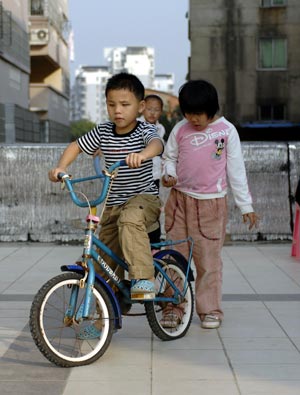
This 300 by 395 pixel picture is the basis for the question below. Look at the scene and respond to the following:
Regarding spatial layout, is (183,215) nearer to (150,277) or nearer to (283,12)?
A: (150,277)

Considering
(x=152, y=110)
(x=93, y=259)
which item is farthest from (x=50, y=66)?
(x=93, y=259)

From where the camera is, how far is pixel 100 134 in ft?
19.6

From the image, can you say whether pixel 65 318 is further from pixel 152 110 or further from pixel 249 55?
pixel 249 55

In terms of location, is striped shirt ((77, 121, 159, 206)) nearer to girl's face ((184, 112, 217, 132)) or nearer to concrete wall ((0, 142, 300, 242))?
girl's face ((184, 112, 217, 132))

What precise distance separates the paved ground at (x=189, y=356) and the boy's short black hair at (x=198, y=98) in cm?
161

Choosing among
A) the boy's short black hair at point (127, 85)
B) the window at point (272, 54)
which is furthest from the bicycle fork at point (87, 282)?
the window at point (272, 54)

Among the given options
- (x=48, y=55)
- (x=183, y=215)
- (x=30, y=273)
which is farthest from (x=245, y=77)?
(x=183, y=215)

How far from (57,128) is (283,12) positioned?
12801 millimetres

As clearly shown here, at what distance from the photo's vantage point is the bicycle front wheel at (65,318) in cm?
523

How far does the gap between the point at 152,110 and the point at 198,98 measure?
3.05 meters

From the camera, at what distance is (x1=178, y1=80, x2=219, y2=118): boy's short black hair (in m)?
6.22

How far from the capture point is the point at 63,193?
41.0 feet

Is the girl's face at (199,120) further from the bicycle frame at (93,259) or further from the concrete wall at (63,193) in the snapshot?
the concrete wall at (63,193)

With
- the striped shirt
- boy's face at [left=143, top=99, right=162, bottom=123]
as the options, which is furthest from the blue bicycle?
boy's face at [left=143, top=99, right=162, bottom=123]
